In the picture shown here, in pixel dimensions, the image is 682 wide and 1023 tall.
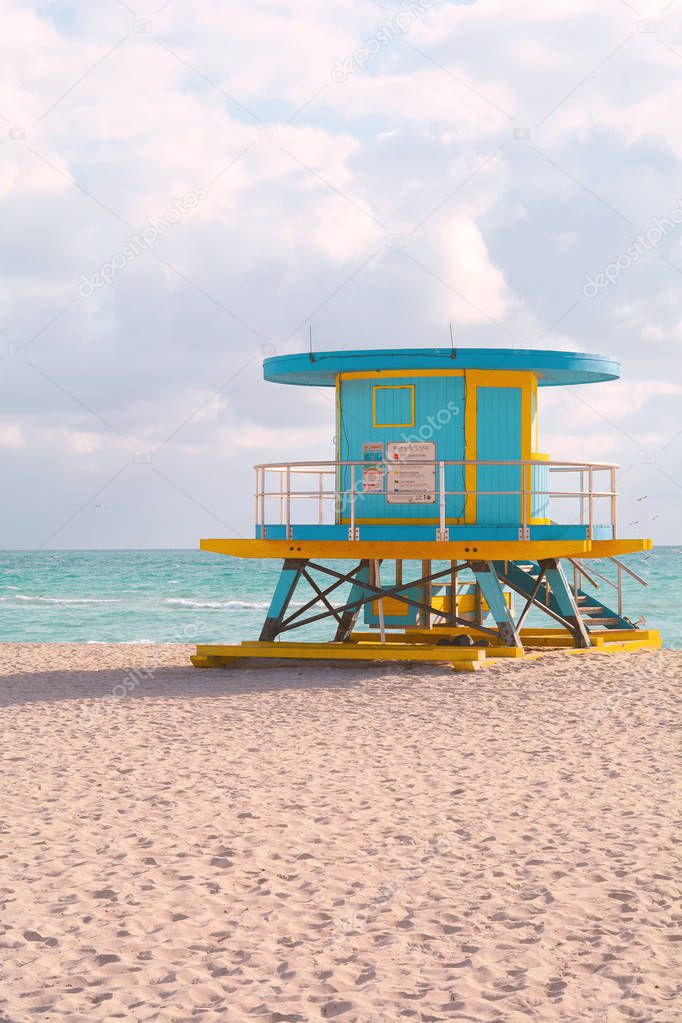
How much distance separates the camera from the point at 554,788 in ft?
31.8

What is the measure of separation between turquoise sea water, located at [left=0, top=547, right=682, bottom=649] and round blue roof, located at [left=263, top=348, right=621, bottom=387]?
32.1 ft

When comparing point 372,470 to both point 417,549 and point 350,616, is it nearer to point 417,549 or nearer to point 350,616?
point 417,549

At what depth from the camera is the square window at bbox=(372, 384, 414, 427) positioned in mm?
17125

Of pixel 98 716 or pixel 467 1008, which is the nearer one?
pixel 467 1008

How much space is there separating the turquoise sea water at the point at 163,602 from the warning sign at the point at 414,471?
10.6 metres

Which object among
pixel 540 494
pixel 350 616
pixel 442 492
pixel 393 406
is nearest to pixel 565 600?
pixel 540 494

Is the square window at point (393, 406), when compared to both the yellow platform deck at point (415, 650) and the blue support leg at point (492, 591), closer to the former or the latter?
the blue support leg at point (492, 591)

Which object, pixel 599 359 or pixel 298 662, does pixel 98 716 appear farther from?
pixel 599 359

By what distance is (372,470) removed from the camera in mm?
17250

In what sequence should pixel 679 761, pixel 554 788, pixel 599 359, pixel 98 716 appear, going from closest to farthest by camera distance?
pixel 554 788 → pixel 679 761 → pixel 98 716 → pixel 599 359

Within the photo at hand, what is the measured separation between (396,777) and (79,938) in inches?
168

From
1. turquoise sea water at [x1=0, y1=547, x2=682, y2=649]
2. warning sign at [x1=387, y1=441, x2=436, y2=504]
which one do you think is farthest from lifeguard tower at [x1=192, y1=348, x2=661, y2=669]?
turquoise sea water at [x1=0, y1=547, x2=682, y2=649]

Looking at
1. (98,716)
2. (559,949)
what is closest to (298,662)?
(98,716)

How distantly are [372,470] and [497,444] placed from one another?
188 cm
